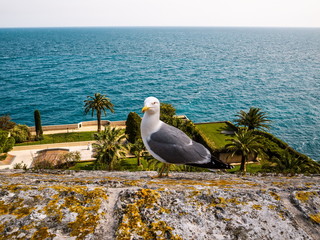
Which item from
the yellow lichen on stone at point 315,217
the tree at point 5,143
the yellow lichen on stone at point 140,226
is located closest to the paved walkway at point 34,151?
the tree at point 5,143

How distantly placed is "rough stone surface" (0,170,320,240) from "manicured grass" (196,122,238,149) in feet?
138

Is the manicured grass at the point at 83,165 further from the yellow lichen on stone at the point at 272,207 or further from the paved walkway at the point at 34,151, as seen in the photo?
the yellow lichen on stone at the point at 272,207

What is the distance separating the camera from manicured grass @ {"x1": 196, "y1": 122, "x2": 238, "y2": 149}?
1817 inches

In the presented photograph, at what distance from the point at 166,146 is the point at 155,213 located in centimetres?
480

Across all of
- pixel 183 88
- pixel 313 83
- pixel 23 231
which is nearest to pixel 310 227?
pixel 23 231

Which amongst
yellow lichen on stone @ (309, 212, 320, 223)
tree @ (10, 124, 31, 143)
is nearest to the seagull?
yellow lichen on stone @ (309, 212, 320, 223)

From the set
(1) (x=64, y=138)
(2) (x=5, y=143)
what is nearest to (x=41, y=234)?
(2) (x=5, y=143)

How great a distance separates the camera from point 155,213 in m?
2.16

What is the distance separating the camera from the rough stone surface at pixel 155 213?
6.34 feet

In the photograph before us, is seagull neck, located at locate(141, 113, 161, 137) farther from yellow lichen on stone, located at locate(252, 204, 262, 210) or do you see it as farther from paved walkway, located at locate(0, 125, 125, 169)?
paved walkway, located at locate(0, 125, 125, 169)

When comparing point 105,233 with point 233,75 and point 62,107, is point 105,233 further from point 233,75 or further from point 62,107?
point 233,75

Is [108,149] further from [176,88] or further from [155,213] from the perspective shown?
[176,88]

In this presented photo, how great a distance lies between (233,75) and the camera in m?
134

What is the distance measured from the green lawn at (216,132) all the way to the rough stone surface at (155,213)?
1661 inches
